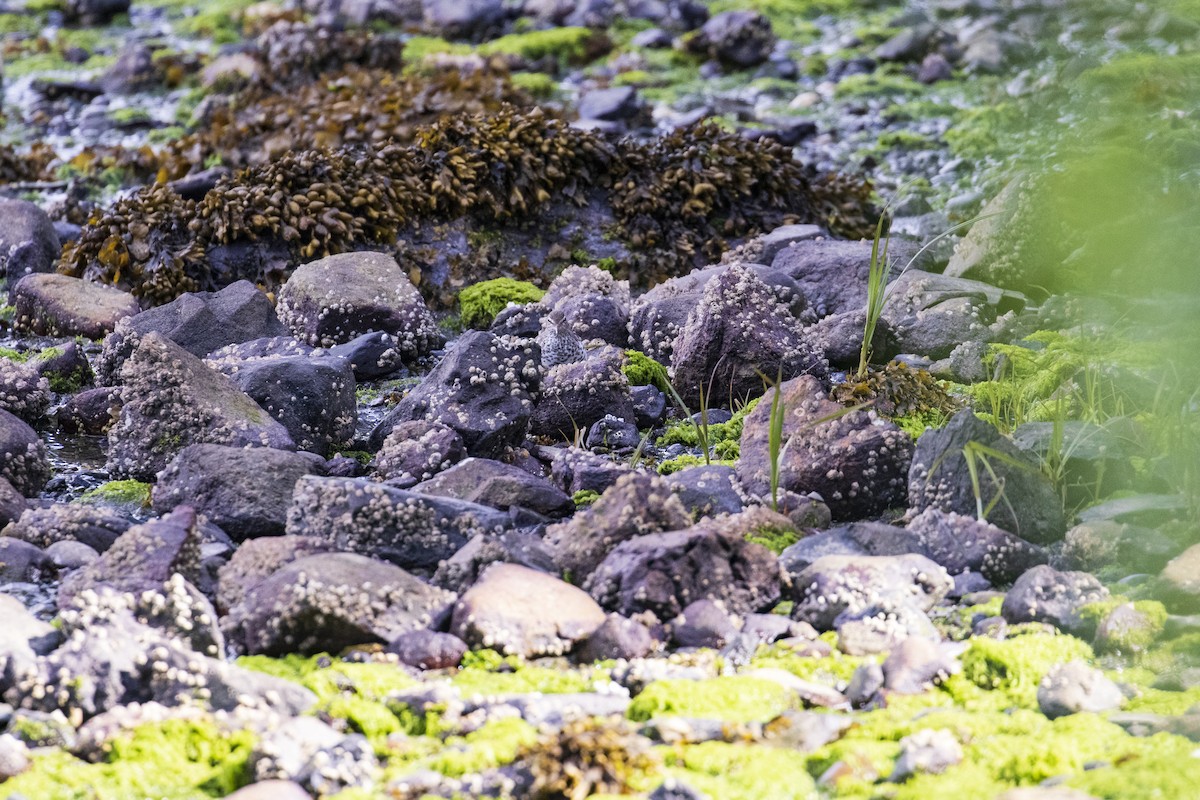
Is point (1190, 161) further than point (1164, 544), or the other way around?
point (1190, 161)

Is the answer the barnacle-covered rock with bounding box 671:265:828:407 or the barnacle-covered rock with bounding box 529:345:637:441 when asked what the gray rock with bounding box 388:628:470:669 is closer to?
the barnacle-covered rock with bounding box 529:345:637:441

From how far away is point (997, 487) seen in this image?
5.62 metres

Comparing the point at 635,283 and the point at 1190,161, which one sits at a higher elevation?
the point at 1190,161

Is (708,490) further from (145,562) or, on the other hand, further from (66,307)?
(66,307)

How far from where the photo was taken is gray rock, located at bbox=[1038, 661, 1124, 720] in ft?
14.2

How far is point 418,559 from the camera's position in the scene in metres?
5.50

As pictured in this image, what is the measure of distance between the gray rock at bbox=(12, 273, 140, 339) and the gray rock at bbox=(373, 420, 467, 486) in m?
3.62

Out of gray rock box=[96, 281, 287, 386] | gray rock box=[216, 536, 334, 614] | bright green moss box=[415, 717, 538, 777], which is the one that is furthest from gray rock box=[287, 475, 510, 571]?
gray rock box=[96, 281, 287, 386]

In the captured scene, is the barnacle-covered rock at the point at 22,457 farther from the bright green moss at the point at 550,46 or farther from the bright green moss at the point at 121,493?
the bright green moss at the point at 550,46

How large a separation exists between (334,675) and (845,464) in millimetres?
2764

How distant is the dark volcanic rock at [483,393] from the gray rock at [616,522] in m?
1.40

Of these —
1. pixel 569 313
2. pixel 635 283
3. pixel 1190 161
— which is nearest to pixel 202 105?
pixel 635 283

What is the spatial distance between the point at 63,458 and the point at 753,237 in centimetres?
597

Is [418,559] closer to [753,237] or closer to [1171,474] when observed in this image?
[1171,474]
